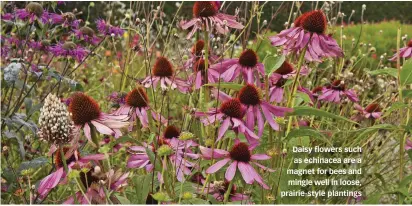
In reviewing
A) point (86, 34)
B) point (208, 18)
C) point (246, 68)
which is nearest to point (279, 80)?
point (246, 68)

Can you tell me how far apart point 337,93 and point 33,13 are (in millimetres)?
895

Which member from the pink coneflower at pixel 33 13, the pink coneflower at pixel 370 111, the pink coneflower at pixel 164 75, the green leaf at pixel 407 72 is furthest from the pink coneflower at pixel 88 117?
the pink coneflower at pixel 370 111

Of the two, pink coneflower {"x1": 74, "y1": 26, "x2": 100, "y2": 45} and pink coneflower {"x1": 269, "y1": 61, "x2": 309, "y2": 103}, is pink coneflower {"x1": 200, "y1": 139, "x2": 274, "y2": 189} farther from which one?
pink coneflower {"x1": 74, "y1": 26, "x2": 100, "y2": 45}

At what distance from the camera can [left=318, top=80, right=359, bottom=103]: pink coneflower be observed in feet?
5.45

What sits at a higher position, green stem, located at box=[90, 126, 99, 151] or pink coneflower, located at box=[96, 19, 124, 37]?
pink coneflower, located at box=[96, 19, 124, 37]

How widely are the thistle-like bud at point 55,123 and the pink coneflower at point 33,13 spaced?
825mm

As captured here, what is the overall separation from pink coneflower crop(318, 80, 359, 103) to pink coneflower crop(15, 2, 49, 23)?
2.71ft

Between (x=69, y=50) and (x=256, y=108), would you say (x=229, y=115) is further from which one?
(x=69, y=50)

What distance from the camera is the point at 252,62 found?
1.30 meters

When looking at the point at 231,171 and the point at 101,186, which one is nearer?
the point at 101,186

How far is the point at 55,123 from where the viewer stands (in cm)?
92

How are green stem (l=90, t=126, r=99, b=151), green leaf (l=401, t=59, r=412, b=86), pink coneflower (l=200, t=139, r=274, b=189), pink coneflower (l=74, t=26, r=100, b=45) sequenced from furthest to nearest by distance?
pink coneflower (l=74, t=26, r=100, b=45)
green leaf (l=401, t=59, r=412, b=86)
pink coneflower (l=200, t=139, r=274, b=189)
green stem (l=90, t=126, r=99, b=151)

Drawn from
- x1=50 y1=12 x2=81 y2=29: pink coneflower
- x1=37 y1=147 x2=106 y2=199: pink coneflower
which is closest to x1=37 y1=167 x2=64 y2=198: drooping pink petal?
x1=37 y1=147 x2=106 y2=199: pink coneflower

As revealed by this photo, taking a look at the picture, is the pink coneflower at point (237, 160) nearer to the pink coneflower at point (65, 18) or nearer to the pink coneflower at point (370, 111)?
the pink coneflower at point (370, 111)
